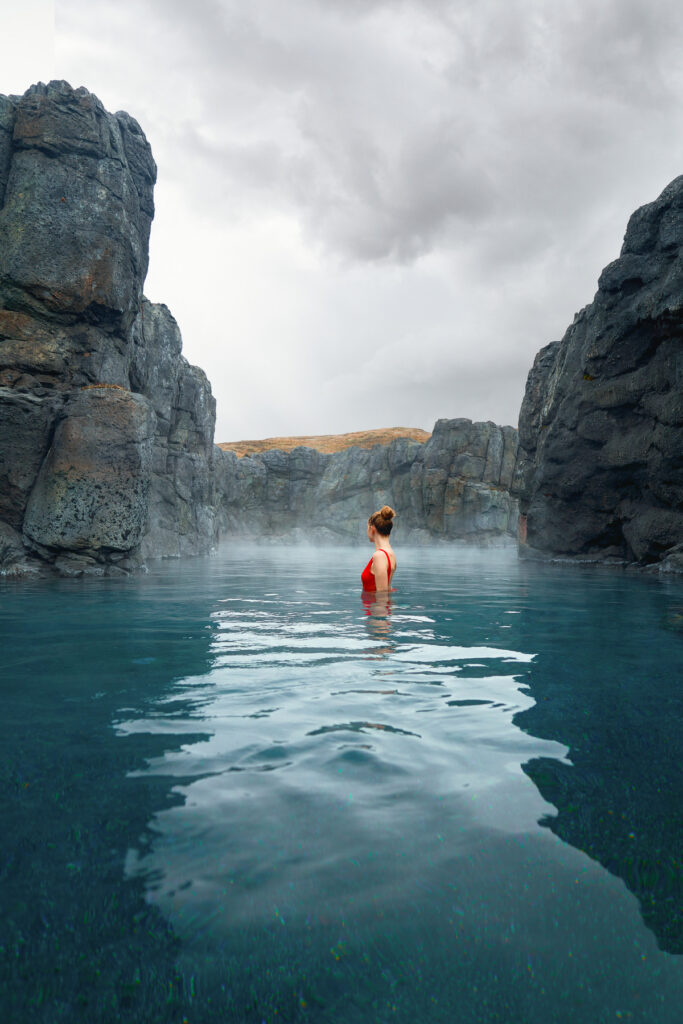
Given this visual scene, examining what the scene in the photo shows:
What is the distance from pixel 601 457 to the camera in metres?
19.9

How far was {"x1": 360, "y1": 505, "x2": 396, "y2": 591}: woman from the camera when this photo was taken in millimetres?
9148

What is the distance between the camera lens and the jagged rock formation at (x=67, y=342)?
43.7ft

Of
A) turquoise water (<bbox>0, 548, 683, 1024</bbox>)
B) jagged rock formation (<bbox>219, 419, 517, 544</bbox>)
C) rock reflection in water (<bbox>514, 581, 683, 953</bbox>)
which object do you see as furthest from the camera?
jagged rock formation (<bbox>219, 419, 517, 544</bbox>)

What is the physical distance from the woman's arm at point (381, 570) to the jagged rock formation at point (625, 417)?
32.2ft

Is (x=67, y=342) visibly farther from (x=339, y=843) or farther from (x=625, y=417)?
(x=625, y=417)

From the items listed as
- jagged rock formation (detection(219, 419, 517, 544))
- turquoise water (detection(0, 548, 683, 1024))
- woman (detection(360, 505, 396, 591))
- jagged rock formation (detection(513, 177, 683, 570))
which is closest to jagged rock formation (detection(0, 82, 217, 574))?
A: woman (detection(360, 505, 396, 591))

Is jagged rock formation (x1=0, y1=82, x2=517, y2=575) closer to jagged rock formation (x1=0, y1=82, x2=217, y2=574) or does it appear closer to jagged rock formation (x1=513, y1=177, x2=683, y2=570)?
jagged rock formation (x1=0, y1=82, x2=217, y2=574)

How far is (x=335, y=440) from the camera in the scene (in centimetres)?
13950

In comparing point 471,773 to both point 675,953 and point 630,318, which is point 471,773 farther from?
point 630,318

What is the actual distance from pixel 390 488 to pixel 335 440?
74873 mm

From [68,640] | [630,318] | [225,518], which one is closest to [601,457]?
[630,318]

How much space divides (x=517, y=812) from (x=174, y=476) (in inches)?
1126

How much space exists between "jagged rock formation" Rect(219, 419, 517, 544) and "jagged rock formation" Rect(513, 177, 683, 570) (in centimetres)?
3249

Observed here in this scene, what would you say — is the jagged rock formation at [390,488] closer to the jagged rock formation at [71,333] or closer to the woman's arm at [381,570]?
the jagged rock formation at [71,333]
